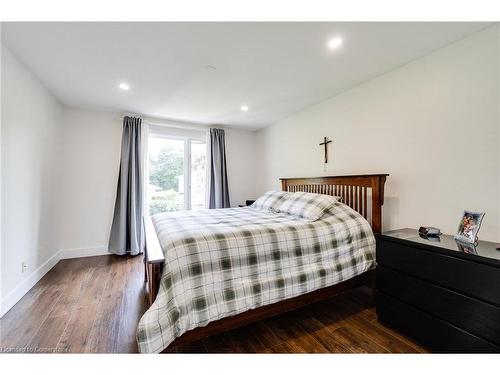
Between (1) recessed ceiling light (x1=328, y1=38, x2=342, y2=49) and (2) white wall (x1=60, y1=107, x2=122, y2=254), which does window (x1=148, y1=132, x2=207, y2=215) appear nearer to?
(2) white wall (x1=60, y1=107, x2=122, y2=254)

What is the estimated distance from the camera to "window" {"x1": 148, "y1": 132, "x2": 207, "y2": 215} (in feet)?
12.7

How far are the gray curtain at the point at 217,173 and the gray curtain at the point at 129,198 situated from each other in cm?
124

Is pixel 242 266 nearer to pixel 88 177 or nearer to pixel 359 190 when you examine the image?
pixel 359 190

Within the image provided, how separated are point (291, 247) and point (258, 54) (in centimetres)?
170

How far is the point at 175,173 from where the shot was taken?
160 inches

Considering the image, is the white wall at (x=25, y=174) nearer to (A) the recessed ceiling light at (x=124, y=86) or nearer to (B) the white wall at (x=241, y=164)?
(A) the recessed ceiling light at (x=124, y=86)

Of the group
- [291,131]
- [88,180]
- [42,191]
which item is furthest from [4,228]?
[291,131]

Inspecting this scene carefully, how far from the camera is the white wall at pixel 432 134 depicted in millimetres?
1607

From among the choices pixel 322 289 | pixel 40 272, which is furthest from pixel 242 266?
pixel 40 272

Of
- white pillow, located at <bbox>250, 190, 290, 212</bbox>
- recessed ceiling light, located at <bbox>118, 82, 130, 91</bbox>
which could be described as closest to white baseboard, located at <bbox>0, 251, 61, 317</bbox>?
recessed ceiling light, located at <bbox>118, 82, 130, 91</bbox>

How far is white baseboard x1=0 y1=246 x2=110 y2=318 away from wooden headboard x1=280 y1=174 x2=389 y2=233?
3.38 metres

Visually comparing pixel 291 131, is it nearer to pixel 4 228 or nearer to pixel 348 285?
pixel 348 285

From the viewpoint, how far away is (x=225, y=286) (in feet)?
4.75
